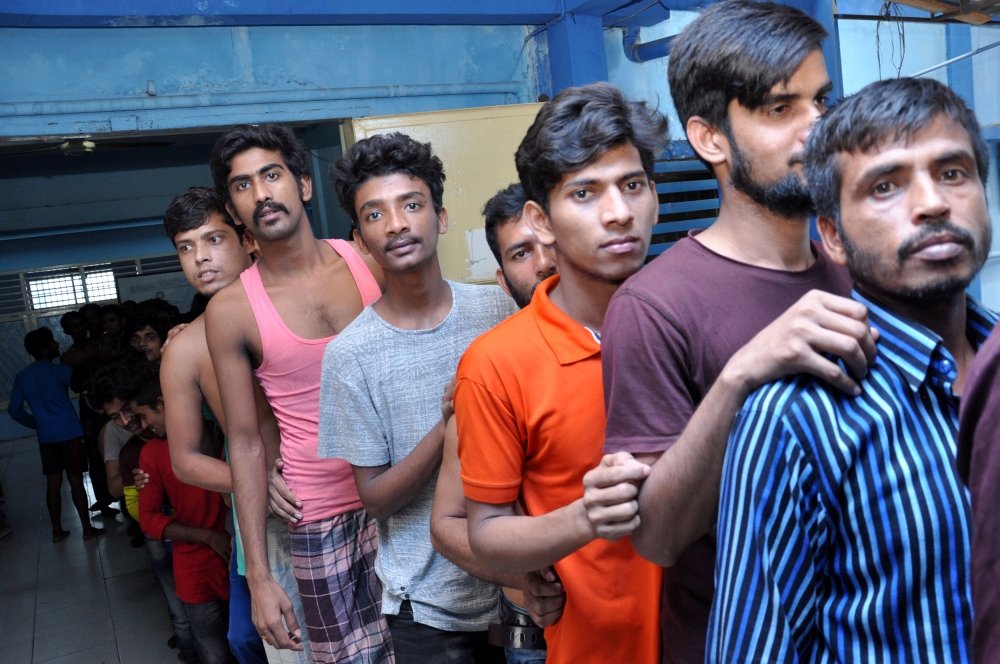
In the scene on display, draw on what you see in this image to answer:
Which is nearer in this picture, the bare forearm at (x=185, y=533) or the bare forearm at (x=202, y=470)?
the bare forearm at (x=202, y=470)

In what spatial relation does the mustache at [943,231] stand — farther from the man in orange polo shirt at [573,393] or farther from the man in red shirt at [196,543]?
the man in red shirt at [196,543]

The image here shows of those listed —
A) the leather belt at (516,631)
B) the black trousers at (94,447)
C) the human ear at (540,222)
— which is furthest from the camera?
the black trousers at (94,447)

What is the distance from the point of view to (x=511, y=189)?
240 cm

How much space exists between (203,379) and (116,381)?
2012mm

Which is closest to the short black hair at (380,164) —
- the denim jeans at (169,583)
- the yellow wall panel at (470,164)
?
the yellow wall panel at (470,164)

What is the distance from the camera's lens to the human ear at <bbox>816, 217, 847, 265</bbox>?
3.50ft

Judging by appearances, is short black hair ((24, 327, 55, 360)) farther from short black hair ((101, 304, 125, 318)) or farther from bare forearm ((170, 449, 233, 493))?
bare forearm ((170, 449, 233, 493))

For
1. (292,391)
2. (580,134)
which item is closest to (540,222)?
(580,134)

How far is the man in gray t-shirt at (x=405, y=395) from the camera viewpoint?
2.07m

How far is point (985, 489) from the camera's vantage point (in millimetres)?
732

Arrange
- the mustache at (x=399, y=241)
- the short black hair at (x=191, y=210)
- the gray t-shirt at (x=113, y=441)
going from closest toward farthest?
the mustache at (x=399, y=241), the short black hair at (x=191, y=210), the gray t-shirt at (x=113, y=441)

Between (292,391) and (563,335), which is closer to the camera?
(563,335)

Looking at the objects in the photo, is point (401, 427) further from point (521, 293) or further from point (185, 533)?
point (185, 533)

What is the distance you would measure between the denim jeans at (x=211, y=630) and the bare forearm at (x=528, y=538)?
8.93 feet
